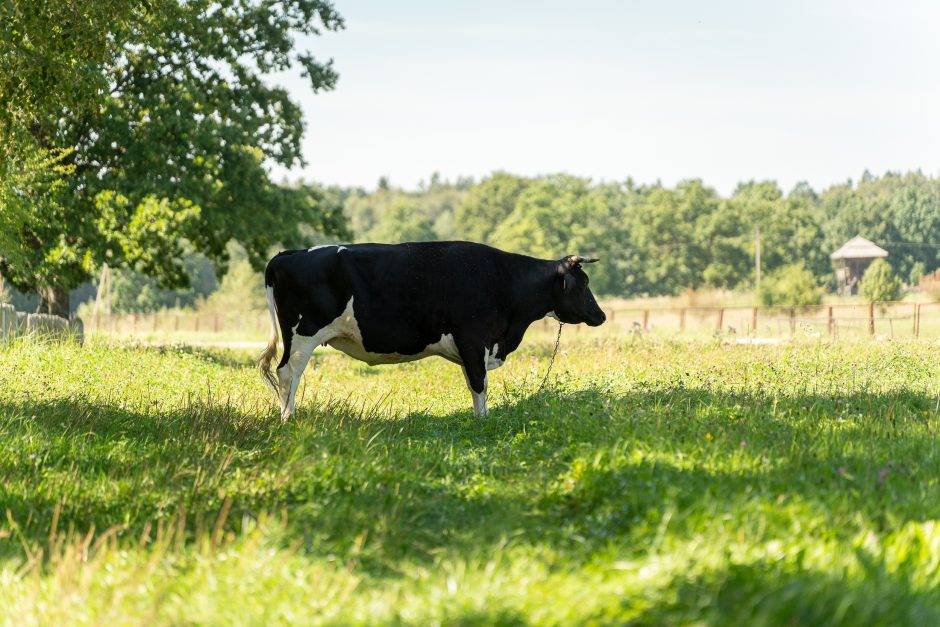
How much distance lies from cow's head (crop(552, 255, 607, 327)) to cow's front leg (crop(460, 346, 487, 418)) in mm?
1511

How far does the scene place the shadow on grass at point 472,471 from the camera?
20.3ft

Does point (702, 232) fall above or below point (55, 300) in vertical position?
above

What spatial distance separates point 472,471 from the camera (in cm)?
819

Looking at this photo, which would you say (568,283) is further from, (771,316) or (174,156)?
(771,316)

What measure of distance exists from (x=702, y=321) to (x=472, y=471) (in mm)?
46853

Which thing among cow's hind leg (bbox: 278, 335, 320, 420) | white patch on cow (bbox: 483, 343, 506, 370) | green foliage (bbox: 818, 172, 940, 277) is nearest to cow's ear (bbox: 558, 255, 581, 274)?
white patch on cow (bbox: 483, 343, 506, 370)

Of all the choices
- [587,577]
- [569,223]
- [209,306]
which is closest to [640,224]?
[569,223]

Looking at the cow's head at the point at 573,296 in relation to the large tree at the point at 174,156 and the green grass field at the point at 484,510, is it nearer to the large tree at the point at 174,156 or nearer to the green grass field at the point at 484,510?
the green grass field at the point at 484,510

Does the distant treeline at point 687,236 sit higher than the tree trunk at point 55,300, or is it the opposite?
the distant treeline at point 687,236

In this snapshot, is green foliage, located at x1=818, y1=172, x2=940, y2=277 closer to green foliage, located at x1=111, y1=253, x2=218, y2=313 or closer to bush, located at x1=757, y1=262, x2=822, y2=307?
bush, located at x1=757, y1=262, x2=822, y2=307

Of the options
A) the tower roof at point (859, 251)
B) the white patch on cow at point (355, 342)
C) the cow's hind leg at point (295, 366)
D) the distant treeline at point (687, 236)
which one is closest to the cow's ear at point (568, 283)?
the white patch on cow at point (355, 342)

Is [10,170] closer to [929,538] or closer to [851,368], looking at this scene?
[851,368]

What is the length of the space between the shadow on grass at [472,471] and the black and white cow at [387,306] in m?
1.22

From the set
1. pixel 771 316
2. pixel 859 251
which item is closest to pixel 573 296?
pixel 771 316
